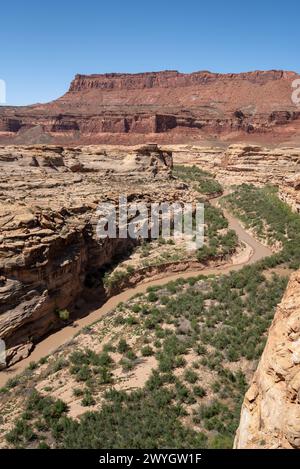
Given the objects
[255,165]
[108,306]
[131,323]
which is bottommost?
[108,306]

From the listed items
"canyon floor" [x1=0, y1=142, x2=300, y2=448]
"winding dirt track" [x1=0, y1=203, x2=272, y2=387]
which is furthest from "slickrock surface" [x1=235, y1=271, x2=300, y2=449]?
"winding dirt track" [x1=0, y1=203, x2=272, y2=387]

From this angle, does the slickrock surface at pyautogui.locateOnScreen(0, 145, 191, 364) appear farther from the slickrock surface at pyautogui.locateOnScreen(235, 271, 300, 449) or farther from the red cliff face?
the red cliff face

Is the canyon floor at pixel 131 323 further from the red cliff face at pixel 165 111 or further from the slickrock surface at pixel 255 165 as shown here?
the red cliff face at pixel 165 111

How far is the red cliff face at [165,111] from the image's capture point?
94750mm

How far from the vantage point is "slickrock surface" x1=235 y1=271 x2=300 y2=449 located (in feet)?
17.6

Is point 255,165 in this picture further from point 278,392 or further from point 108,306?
point 278,392

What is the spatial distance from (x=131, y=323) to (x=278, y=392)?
34.5ft

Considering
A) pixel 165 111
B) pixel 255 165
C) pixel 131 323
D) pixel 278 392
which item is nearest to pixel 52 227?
pixel 131 323

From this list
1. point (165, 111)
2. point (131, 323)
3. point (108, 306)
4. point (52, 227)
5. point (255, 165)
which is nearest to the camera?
point (131, 323)

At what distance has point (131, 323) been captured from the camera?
1584 centimetres

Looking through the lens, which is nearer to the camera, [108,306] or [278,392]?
[278,392]

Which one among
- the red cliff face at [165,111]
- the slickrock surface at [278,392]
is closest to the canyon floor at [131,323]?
the slickrock surface at [278,392]

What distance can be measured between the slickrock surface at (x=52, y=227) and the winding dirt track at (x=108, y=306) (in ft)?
1.34
